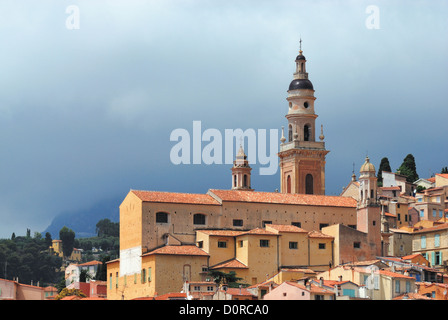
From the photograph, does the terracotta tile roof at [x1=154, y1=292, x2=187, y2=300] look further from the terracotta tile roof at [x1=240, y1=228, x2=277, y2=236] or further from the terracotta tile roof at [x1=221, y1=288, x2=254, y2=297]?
the terracotta tile roof at [x1=240, y1=228, x2=277, y2=236]

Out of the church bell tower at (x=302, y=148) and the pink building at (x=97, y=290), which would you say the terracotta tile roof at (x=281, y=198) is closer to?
the church bell tower at (x=302, y=148)

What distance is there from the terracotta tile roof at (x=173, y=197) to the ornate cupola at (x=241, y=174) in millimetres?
15359

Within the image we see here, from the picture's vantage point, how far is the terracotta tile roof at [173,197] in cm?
7081

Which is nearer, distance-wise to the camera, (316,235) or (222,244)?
(222,244)

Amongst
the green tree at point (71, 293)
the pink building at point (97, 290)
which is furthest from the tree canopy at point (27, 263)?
the green tree at point (71, 293)

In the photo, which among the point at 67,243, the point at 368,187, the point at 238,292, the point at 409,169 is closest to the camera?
the point at 238,292

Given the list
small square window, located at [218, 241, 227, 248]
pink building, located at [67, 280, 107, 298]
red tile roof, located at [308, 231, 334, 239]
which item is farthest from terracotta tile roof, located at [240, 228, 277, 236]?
pink building, located at [67, 280, 107, 298]

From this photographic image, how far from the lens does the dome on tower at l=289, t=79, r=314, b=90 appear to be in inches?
3356

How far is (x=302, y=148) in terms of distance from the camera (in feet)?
277

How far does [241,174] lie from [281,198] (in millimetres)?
14940

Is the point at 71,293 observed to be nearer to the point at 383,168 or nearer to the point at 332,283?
the point at 332,283

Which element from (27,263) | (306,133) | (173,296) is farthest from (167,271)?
(27,263)
